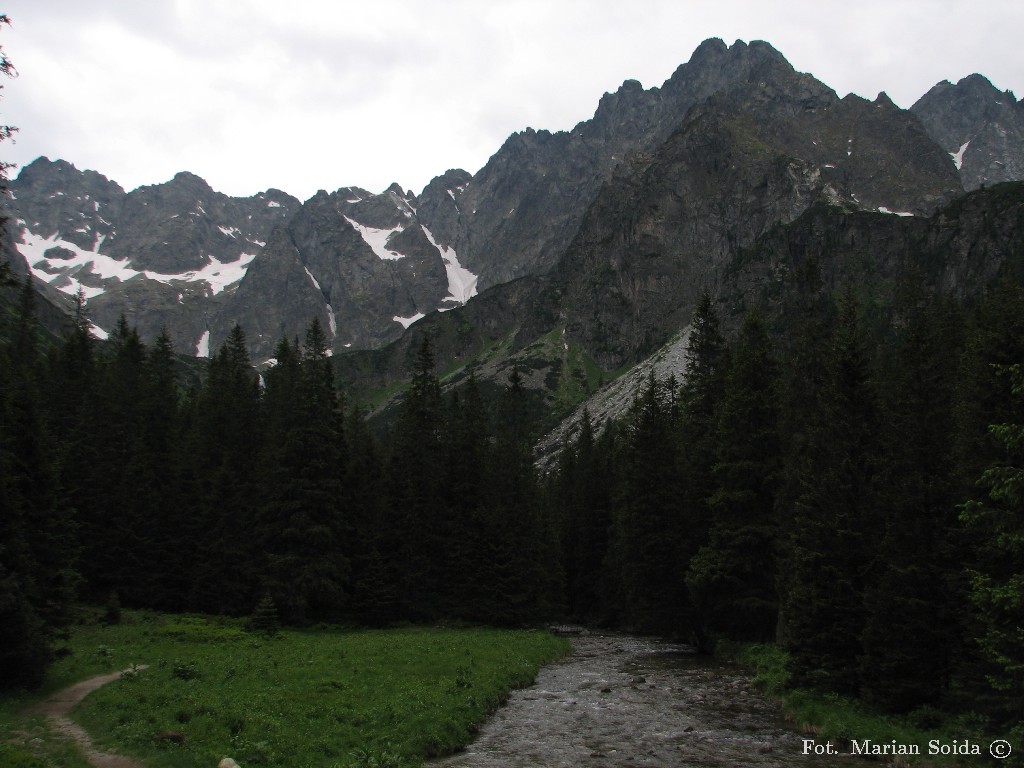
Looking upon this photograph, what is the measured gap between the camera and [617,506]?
6425 cm

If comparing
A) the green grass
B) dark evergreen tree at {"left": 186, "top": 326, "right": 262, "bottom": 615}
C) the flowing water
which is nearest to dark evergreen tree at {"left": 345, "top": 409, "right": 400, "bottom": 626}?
dark evergreen tree at {"left": 186, "top": 326, "right": 262, "bottom": 615}

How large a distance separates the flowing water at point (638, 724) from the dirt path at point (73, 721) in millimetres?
7805

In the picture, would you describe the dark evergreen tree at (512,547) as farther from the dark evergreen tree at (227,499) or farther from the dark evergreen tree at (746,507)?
the dark evergreen tree at (746,507)

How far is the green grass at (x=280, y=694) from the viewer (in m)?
16.9

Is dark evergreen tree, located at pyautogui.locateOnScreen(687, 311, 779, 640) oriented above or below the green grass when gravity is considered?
above

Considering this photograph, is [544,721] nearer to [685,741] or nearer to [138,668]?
[685,741]

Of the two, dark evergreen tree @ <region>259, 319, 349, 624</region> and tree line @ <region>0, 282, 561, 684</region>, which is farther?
tree line @ <region>0, 282, 561, 684</region>

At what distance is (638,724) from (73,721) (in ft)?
54.6

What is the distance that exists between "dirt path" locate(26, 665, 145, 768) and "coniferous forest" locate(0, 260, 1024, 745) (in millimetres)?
1495

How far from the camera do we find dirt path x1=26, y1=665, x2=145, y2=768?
1507cm

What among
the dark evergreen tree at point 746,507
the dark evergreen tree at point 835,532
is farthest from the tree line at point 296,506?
the dark evergreen tree at point 835,532

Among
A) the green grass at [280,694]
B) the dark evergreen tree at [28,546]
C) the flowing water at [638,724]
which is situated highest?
the dark evergreen tree at [28,546]

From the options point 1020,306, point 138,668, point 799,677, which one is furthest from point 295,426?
point 1020,306

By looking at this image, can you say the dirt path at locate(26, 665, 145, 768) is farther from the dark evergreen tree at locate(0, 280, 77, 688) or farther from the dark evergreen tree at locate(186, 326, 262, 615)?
the dark evergreen tree at locate(186, 326, 262, 615)
